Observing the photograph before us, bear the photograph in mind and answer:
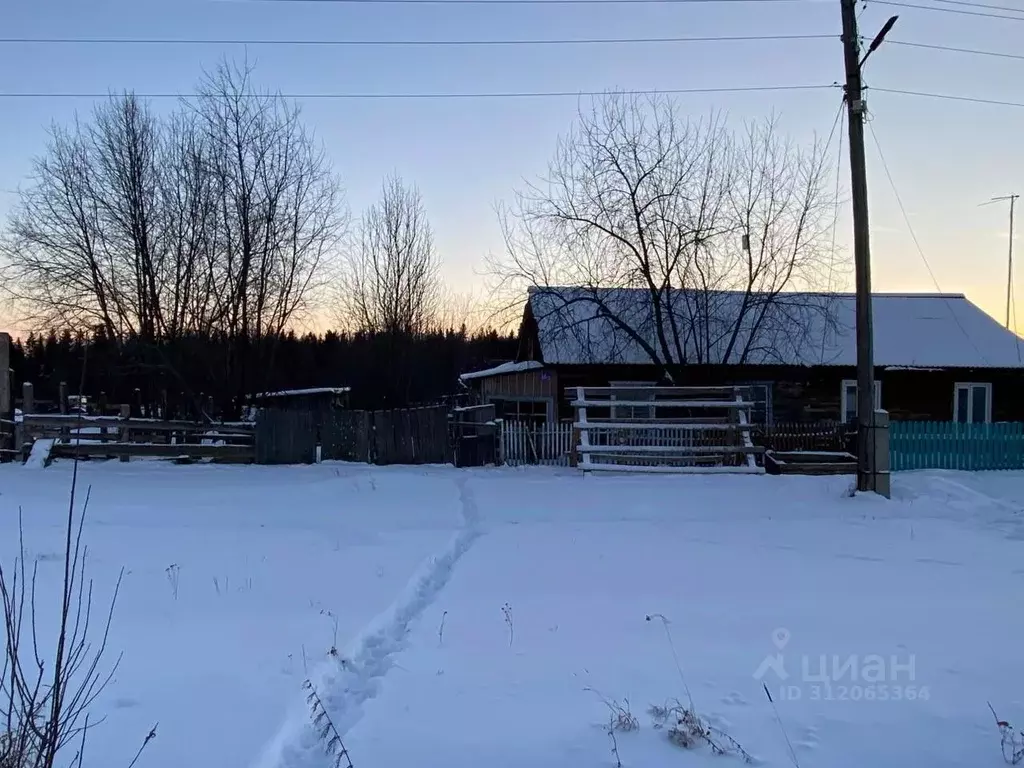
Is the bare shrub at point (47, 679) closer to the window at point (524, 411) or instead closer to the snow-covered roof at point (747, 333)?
the snow-covered roof at point (747, 333)

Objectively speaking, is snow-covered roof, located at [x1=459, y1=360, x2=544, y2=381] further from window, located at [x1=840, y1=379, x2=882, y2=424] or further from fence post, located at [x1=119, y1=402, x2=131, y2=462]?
fence post, located at [x1=119, y1=402, x2=131, y2=462]

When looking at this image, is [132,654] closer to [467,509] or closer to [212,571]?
[212,571]

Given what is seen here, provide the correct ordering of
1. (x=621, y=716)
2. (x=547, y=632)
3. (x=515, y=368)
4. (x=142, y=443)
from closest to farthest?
(x=621, y=716) → (x=547, y=632) → (x=142, y=443) → (x=515, y=368)

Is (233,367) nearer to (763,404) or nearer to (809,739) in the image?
(763,404)

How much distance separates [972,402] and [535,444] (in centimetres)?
1653

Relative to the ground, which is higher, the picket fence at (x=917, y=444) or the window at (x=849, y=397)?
the window at (x=849, y=397)

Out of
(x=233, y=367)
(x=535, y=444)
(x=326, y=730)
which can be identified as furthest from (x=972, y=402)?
(x=326, y=730)

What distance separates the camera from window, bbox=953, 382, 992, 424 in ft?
83.5

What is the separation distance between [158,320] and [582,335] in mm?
13399

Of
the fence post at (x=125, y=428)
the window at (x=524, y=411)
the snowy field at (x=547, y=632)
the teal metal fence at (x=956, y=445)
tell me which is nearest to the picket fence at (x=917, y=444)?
the teal metal fence at (x=956, y=445)

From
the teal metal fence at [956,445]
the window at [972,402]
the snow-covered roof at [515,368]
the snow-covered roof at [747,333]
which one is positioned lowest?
the teal metal fence at [956,445]

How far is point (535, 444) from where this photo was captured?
18.7 meters

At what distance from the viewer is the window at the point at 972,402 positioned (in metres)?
25.5

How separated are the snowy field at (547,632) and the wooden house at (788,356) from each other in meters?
11.4
